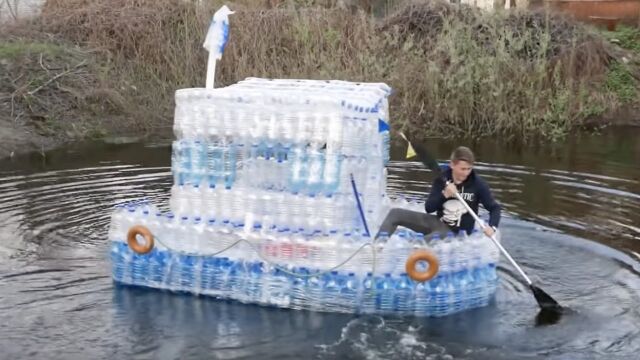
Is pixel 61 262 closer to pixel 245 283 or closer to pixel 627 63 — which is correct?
pixel 245 283

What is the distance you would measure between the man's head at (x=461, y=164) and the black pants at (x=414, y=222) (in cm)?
41

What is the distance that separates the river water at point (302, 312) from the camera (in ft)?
19.6

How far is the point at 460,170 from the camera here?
22.1 feet

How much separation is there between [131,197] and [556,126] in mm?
8177

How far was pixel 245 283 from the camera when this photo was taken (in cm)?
671

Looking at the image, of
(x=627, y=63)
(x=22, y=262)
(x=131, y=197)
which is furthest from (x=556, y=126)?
(x=22, y=262)

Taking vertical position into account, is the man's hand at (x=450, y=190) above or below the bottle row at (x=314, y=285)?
above

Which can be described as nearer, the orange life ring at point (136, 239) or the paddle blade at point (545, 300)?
the paddle blade at point (545, 300)

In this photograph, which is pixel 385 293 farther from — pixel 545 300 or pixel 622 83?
pixel 622 83

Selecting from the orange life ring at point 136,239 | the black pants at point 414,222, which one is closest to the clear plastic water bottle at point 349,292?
the black pants at point 414,222

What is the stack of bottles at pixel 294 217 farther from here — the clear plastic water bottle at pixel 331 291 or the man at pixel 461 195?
the man at pixel 461 195

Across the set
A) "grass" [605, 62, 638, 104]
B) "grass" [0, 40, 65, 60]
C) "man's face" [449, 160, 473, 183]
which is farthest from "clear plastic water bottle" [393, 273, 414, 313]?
"grass" [605, 62, 638, 104]

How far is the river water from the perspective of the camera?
235 inches

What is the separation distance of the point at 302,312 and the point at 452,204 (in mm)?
1563
